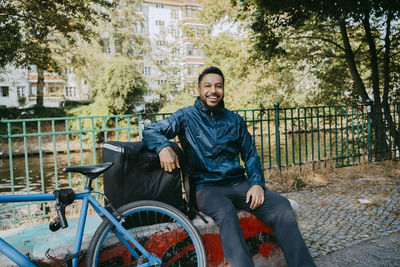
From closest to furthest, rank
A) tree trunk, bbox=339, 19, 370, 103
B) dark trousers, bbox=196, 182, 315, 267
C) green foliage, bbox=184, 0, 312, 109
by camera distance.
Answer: dark trousers, bbox=196, 182, 315, 267 → tree trunk, bbox=339, 19, 370, 103 → green foliage, bbox=184, 0, 312, 109

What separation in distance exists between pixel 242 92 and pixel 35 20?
42.2 feet

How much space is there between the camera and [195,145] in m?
2.78

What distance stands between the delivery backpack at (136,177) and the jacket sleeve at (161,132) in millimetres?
64

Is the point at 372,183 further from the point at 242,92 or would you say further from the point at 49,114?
the point at 49,114

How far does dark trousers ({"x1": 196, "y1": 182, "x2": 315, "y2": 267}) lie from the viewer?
2227mm

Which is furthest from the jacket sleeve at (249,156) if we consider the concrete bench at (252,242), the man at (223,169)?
the concrete bench at (252,242)

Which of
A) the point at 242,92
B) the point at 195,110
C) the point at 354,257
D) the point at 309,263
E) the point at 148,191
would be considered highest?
the point at 242,92

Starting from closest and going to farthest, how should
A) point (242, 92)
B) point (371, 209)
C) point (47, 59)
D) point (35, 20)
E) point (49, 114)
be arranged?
point (371, 209), point (35, 20), point (47, 59), point (242, 92), point (49, 114)

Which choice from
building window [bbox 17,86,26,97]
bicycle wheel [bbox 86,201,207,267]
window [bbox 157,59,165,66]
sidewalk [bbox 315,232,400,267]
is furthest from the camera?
building window [bbox 17,86,26,97]

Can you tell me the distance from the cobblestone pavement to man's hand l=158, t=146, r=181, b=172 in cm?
182

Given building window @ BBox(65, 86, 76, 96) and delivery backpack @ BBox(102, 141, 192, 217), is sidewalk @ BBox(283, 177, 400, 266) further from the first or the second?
building window @ BBox(65, 86, 76, 96)

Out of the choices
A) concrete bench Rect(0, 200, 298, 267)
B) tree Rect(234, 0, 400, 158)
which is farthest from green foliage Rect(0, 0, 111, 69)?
concrete bench Rect(0, 200, 298, 267)

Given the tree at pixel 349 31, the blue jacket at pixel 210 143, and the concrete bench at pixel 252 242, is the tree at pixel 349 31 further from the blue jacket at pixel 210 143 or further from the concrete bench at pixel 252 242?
the concrete bench at pixel 252 242

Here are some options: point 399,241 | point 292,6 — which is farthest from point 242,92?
point 399,241
